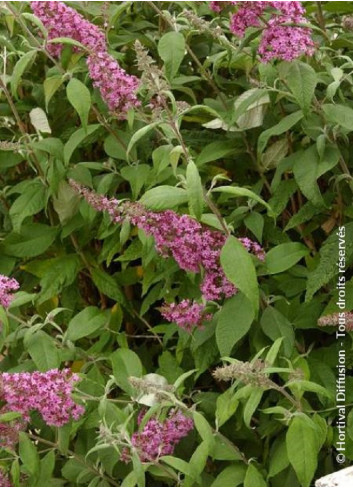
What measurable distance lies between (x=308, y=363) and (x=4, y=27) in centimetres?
127

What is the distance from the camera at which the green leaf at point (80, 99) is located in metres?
1.82

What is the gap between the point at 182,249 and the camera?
1.61m

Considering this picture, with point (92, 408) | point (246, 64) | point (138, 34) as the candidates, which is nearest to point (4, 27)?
point (138, 34)

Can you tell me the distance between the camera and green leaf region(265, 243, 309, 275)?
5.61 ft

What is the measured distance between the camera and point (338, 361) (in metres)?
1.82

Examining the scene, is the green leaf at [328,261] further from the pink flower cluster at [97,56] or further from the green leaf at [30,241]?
the green leaf at [30,241]

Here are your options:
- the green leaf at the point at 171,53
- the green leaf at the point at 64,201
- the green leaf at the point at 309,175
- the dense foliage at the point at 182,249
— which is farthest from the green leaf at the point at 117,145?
the green leaf at the point at 309,175

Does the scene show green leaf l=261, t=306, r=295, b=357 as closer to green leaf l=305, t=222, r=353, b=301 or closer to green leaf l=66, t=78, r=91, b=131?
green leaf l=305, t=222, r=353, b=301

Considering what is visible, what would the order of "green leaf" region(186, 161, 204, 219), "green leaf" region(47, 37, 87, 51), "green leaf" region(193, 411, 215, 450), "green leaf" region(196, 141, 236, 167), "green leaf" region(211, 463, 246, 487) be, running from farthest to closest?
"green leaf" region(196, 141, 236, 167) < "green leaf" region(47, 37, 87, 51) < "green leaf" region(211, 463, 246, 487) < "green leaf" region(193, 411, 215, 450) < "green leaf" region(186, 161, 204, 219)

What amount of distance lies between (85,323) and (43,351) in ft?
0.48

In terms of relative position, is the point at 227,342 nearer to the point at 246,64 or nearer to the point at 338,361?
the point at 338,361

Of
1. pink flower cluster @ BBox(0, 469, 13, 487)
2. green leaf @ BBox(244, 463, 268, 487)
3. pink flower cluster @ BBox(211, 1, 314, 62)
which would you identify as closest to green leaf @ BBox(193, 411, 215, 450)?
green leaf @ BBox(244, 463, 268, 487)

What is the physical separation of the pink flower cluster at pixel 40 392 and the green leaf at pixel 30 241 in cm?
48

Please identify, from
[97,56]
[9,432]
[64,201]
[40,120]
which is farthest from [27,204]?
[9,432]
